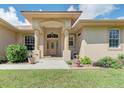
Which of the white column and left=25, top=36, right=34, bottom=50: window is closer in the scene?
the white column

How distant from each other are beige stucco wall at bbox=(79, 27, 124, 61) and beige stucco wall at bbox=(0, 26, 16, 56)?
850cm

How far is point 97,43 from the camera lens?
54.6 feet

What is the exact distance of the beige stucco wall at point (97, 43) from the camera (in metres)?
16.6

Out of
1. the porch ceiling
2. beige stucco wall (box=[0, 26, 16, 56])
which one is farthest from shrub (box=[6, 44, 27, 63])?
the porch ceiling

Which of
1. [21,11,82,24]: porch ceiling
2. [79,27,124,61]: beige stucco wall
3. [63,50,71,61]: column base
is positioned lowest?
Answer: [63,50,71,61]: column base

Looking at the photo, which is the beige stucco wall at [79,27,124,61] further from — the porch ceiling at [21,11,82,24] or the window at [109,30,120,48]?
the porch ceiling at [21,11,82,24]

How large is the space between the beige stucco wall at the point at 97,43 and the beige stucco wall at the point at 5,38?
8.50 metres

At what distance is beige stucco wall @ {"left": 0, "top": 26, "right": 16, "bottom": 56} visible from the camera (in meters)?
17.9

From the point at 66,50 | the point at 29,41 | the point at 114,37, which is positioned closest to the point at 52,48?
the point at 29,41

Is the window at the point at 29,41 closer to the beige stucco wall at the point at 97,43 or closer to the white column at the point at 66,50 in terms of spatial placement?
the white column at the point at 66,50

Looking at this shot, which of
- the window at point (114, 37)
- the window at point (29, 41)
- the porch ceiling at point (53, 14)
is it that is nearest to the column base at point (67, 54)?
the porch ceiling at point (53, 14)

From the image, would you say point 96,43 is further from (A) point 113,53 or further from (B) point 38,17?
(B) point 38,17
